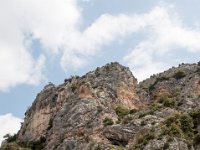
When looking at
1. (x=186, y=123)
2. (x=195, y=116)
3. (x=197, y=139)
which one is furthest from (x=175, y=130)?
(x=195, y=116)

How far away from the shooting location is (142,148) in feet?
205

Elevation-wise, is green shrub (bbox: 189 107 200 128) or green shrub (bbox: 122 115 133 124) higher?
green shrub (bbox: 122 115 133 124)

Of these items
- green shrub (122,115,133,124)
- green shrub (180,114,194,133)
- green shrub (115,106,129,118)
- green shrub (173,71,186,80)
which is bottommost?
green shrub (180,114,194,133)

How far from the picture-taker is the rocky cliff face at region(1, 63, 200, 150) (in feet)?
219

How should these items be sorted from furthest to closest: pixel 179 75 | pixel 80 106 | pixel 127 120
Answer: pixel 179 75 < pixel 80 106 < pixel 127 120

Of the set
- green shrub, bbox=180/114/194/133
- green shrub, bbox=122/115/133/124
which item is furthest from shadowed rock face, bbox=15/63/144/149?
green shrub, bbox=180/114/194/133

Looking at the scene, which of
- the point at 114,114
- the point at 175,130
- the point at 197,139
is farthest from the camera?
the point at 114,114

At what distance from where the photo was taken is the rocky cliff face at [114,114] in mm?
66812

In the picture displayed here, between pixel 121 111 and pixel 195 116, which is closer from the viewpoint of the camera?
pixel 195 116

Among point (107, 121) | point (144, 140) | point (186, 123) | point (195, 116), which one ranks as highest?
point (107, 121)

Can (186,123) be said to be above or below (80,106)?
below

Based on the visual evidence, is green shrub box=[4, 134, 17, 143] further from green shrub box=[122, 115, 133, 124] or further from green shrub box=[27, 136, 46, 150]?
green shrub box=[122, 115, 133, 124]

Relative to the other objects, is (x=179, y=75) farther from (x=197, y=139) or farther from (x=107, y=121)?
(x=197, y=139)

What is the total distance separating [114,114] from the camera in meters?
81.3
